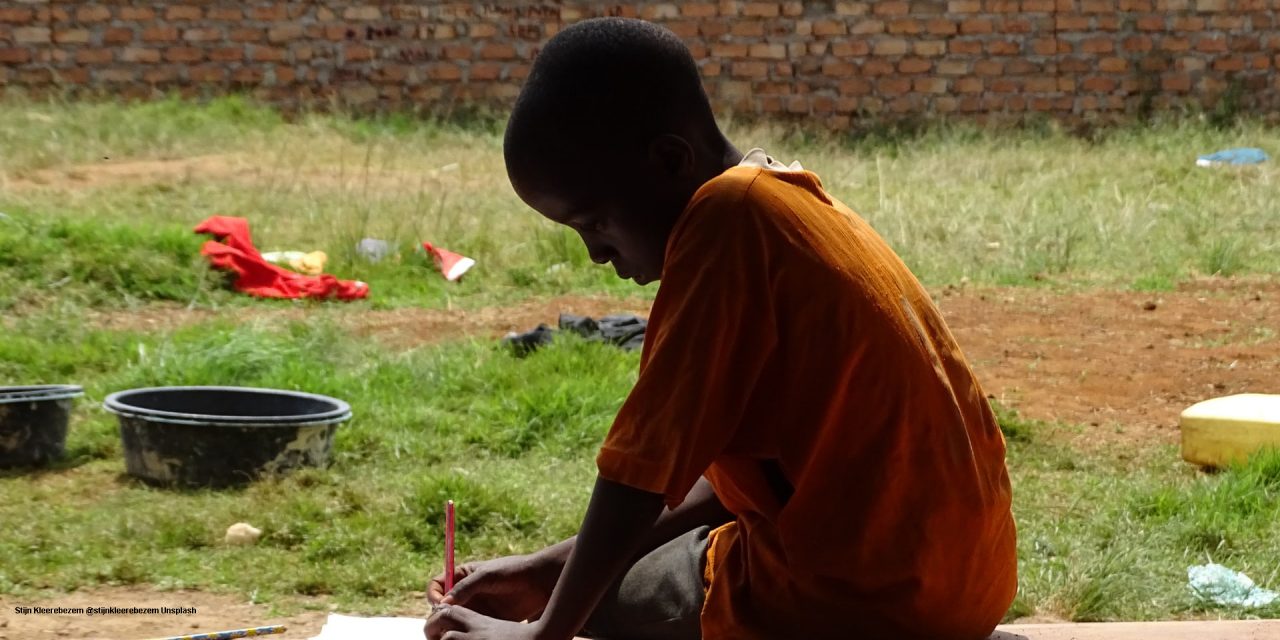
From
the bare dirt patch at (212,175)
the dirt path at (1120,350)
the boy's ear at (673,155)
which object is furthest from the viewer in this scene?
the bare dirt patch at (212,175)

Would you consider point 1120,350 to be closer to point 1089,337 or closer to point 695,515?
point 1089,337

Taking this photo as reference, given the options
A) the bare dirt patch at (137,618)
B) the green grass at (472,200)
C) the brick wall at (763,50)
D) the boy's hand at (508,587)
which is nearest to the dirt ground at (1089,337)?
the green grass at (472,200)

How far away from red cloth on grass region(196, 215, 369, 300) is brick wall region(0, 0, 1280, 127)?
612 cm

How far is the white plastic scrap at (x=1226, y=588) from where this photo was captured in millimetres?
3271

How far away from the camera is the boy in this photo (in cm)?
170

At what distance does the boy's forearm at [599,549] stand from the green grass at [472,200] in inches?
202

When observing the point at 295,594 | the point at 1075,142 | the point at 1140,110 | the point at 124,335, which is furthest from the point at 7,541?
the point at 1140,110

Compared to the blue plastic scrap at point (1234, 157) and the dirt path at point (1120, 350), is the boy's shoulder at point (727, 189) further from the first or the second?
the blue plastic scrap at point (1234, 157)

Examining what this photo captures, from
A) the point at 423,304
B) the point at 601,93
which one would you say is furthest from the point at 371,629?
the point at 423,304

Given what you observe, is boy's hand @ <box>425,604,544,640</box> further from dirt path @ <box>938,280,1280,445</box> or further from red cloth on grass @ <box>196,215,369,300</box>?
red cloth on grass @ <box>196,215,369,300</box>

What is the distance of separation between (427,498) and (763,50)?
9473 millimetres

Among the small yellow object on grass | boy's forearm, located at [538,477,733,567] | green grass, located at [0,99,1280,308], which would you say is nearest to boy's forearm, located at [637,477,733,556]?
boy's forearm, located at [538,477,733,567]

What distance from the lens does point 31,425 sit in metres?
4.43

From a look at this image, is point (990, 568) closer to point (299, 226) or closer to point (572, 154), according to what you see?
point (572, 154)
